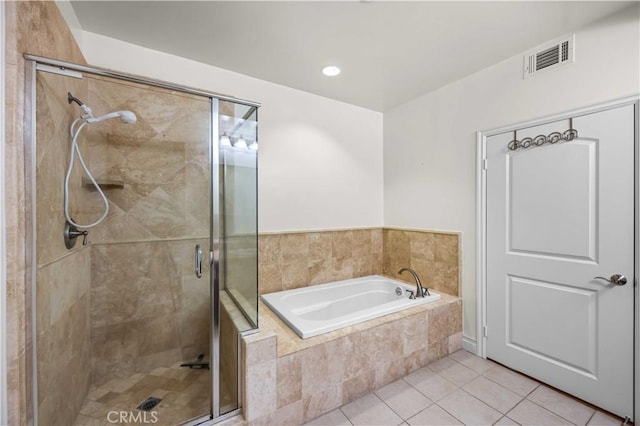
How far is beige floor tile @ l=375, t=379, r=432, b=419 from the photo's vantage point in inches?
66.6

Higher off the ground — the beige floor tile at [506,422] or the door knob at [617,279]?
the door knob at [617,279]

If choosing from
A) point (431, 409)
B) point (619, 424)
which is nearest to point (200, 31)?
point (431, 409)

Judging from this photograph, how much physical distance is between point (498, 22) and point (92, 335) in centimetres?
355

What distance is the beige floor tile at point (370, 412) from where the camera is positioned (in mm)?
1607

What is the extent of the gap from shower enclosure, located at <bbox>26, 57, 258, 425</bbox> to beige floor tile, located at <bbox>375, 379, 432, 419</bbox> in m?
1.01

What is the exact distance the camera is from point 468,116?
94.8 inches

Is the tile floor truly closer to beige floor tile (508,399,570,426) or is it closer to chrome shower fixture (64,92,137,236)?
beige floor tile (508,399,570,426)

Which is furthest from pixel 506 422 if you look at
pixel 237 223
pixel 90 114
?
pixel 90 114

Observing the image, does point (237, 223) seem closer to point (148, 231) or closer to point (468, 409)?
point (148, 231)

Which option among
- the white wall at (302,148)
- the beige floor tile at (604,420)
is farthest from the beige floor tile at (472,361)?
the white wall at (302,148)

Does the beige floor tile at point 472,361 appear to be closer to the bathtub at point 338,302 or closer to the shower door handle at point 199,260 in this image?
the bathtub at point 338,302

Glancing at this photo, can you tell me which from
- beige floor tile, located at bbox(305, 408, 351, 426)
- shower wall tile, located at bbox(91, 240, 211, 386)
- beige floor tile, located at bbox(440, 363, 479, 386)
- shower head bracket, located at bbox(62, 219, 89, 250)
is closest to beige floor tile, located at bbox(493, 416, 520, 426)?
beige floor tile, located at bbox(440, 363, 479, 386)

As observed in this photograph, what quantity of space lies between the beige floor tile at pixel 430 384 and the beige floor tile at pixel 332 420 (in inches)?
24.4

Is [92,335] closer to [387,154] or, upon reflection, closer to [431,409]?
[431,409]
